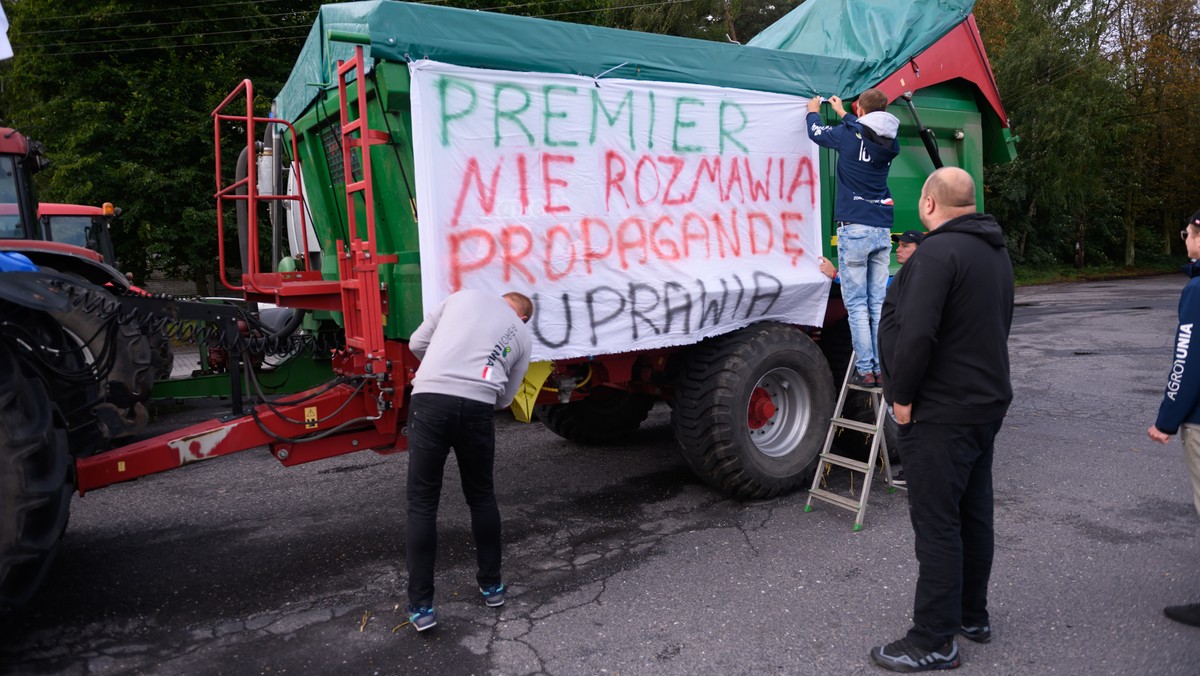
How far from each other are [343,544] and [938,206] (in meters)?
3.64

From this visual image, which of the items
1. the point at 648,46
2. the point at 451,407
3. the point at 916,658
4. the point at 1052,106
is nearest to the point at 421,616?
the point at 451,407

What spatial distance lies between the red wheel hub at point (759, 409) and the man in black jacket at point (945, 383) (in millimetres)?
2092

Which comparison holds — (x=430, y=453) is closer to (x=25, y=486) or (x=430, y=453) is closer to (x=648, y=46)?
(x=25, y=486)

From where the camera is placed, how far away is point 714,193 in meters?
5.08

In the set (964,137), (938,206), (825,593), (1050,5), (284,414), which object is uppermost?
(1050,5)

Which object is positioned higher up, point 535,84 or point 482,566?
point 535,84

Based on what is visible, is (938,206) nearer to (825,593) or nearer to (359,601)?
(825,593)

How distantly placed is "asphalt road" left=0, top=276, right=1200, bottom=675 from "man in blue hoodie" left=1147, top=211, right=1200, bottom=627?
54 centimetres

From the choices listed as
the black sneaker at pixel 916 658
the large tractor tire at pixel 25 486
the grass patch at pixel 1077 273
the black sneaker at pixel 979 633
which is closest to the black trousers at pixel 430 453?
the large tractor tire at pixel 25 486

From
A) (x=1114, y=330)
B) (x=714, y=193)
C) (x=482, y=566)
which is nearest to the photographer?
(x=482, y=566)

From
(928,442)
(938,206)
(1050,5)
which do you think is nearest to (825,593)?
(928,442)

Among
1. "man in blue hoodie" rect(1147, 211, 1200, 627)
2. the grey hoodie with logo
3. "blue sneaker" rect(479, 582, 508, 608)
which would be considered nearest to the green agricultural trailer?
the grey hoodie with logo

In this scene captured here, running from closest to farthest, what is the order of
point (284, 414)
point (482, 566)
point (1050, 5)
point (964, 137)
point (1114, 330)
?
point (482, 566), point (284, 414), point (964, 137), point (1114, 330), point (1050, 5)

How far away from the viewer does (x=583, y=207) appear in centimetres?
458
